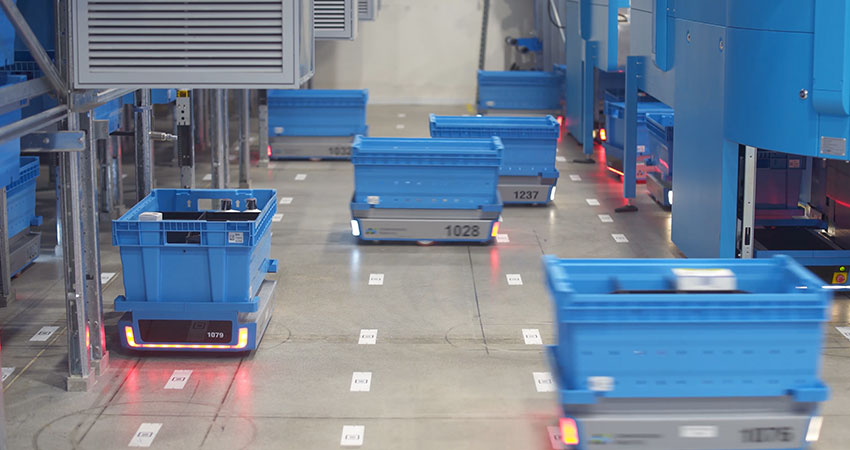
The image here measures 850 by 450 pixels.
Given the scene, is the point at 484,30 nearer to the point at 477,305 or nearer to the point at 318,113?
the point at 318,113

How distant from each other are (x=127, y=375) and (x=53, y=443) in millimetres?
1043

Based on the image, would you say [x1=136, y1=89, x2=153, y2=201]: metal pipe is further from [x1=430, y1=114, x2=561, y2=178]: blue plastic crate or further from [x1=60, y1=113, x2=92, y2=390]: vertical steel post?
[x1=430, y1=114, x2=561, y2=178]: blue plastic crate

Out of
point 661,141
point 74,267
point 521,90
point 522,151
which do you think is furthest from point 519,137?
point 74,267

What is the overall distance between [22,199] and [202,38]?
436 centimetres

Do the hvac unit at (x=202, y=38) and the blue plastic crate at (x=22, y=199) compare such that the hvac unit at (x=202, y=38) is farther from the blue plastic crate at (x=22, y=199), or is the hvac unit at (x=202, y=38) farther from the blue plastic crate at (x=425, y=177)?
the blue plastic crate at (x=425, y=177)

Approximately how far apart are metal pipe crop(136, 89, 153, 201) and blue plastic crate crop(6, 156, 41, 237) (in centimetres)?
92

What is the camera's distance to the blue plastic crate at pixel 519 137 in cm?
1195

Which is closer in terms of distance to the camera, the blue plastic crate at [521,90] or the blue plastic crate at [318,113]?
the blue plastic crate at [318,113]

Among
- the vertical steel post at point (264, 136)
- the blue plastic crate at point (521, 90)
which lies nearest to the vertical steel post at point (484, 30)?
the blue plastic crate at point (521, 90)

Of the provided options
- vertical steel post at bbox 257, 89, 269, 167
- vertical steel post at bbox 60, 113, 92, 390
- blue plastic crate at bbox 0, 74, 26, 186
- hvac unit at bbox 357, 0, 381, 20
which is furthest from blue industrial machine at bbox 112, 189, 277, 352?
hvac unit at bbox 357, 0, 381, 20

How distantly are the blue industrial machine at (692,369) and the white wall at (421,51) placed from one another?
16.6 m

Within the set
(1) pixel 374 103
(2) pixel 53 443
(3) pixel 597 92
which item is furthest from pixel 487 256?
(1) pixel 374 103

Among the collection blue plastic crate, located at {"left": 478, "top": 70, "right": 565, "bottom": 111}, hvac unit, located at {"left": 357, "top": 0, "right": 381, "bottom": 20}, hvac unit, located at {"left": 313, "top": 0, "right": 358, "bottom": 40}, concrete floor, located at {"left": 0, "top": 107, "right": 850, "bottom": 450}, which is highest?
hvac unit, located at {"left": 357, "top": 0, "right": 381, "bottom": 20}

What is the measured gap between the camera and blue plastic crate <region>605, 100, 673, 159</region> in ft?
44.4
